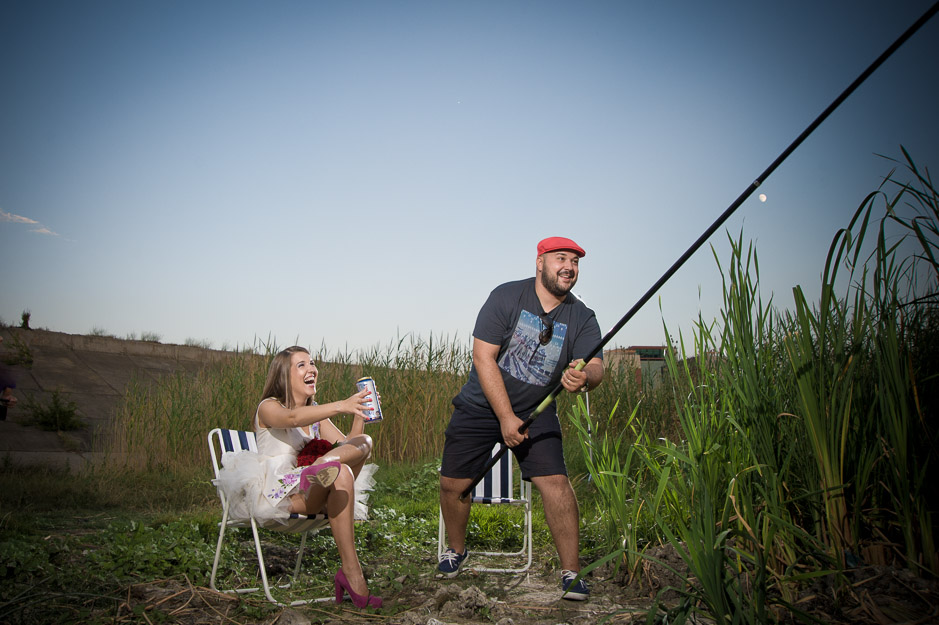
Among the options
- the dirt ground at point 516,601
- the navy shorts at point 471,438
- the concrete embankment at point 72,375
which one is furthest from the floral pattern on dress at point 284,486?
the concrete embankment at point 72,375

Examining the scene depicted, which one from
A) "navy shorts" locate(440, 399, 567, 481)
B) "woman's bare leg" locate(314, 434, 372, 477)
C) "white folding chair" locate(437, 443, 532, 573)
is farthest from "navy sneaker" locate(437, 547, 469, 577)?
"woman's bare leg" locate(314, 434, 372, 477)

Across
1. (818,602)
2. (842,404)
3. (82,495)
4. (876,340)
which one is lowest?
(82,495)

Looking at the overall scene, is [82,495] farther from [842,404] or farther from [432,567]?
[842,404]

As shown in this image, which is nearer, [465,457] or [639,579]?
[639,579]

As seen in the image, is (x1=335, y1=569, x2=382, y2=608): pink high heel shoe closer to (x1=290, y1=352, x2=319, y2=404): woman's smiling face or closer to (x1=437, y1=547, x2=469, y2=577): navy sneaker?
(x1=437, y1=547, x2=469, y2=577): navy sneaker

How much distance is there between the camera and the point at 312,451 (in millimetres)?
3203

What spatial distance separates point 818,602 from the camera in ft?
7.12

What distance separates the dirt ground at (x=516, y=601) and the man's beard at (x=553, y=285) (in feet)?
4.60

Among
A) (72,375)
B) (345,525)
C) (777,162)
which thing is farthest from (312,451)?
(72,375)

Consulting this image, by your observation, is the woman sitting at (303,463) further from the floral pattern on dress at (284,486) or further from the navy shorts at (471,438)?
the navy shorts at (471,438)

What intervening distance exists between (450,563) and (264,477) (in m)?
1.16

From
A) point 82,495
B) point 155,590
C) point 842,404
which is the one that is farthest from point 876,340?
point 82,495

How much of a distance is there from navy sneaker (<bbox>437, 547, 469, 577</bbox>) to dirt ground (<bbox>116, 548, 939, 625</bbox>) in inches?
2.0

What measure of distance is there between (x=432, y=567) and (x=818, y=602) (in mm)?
2175
